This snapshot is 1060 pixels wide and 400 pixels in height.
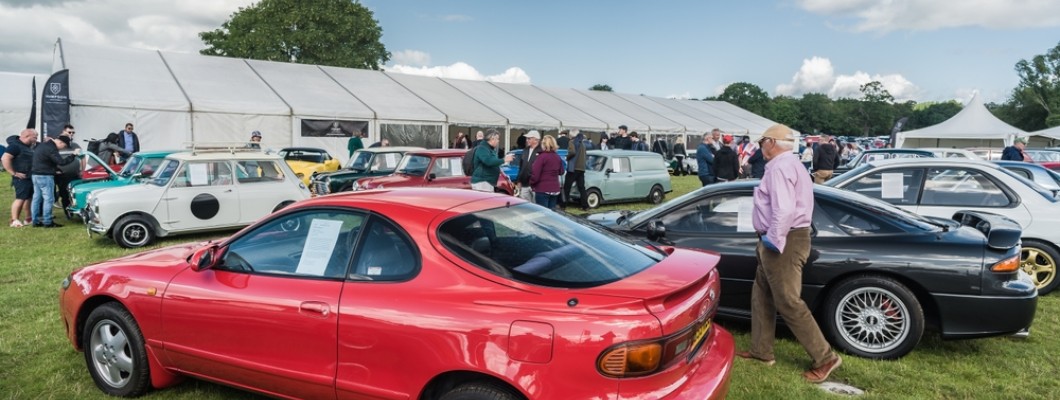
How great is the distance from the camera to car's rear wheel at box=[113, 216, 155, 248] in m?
8.88

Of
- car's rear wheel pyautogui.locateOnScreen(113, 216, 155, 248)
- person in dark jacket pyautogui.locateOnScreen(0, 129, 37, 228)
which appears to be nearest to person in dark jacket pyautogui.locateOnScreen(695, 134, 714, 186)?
car's rear wheel pyautogui.locateOnScreen(113, 216, 155, 248)

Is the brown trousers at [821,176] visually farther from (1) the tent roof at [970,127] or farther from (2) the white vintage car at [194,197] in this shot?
(1) the tent roof at [970,127]

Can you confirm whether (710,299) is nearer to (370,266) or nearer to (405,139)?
(370,266)

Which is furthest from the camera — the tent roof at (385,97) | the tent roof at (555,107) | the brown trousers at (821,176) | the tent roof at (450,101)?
the tent roof at (555,107)

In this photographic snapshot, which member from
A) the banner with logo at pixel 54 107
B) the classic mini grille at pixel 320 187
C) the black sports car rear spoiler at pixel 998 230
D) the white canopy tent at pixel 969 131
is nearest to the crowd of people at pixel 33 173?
the classic mini grille at pixel 320 187

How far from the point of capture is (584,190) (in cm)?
1365

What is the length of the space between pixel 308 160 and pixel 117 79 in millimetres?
7083

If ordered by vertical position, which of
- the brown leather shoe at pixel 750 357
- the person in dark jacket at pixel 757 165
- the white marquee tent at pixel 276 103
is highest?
the white marquee tent at pixel 276 103

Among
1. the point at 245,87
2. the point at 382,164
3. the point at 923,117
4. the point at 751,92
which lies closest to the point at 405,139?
the point at 245,87

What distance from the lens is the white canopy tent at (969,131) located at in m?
30.9

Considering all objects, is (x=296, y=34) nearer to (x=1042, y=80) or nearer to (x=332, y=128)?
(x=332, y=128)

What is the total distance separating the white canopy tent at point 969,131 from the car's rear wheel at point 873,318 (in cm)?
3157

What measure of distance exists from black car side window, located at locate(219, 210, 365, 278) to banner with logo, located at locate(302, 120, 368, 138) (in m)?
18.4

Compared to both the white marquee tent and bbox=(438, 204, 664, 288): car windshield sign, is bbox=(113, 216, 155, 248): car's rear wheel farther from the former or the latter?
the white marquee tent
